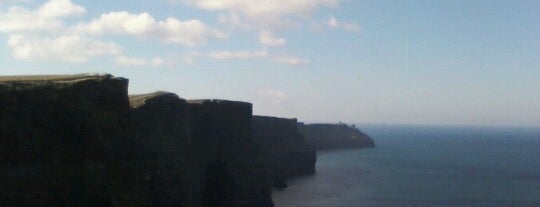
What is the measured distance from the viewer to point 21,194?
4384 cm

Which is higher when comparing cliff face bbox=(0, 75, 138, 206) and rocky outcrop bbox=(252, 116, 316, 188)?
cliff face bbox=(0, 75, 138, 206)

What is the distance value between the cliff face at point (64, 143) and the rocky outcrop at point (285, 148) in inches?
3709

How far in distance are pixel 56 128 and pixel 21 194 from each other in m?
6.04

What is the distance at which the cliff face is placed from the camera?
44062mm

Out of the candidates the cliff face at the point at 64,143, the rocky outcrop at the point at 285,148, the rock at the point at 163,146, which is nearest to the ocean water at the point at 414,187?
→ the rocky outcrop at the point at 285,148

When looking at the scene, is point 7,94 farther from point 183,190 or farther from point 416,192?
point 416,192

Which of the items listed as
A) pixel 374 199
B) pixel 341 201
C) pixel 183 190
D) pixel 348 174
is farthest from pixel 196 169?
pixel 348 174

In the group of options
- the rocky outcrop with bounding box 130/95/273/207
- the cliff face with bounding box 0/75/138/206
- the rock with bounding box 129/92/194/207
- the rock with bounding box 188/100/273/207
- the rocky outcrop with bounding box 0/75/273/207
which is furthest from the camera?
the rock with bounding box 188/100/273/207

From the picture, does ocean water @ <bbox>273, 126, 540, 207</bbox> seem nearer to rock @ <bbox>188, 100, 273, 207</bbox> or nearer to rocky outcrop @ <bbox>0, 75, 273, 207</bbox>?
rock @ <bbox>188, 100, 273, 207</bbox>

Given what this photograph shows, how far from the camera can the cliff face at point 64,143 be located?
145 ft

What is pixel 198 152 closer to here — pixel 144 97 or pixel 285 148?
pixel 144 97

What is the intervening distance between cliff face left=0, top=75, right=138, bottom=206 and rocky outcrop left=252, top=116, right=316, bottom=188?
94.2m

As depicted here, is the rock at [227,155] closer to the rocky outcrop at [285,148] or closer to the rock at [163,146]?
the rock at [163,146]

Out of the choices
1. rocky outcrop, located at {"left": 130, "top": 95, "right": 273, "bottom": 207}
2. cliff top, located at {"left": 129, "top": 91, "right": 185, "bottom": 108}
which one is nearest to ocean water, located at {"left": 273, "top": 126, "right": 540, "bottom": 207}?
rocky outcrop, located at {"left": 130, "top": 95, "right": 273, "bottom": 207}
